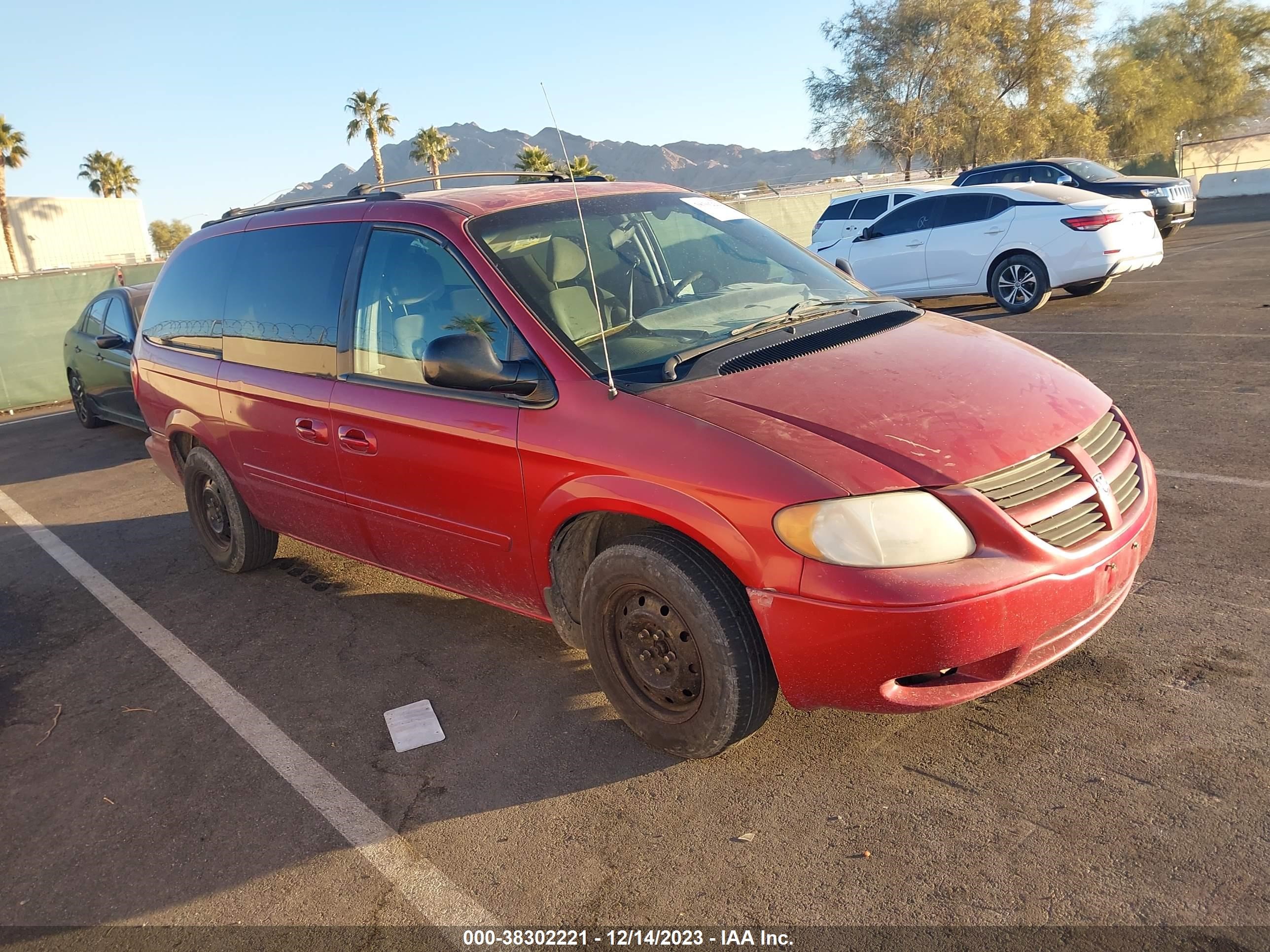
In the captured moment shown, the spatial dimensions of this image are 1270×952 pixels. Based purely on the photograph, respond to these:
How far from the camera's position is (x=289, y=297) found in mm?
4543

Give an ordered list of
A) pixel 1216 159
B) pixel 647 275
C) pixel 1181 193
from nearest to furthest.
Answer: pixel 647 275 → pixel 1181 193 → pixel 1216 159

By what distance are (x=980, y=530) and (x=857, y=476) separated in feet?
1.24

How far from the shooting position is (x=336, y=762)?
3527 mm

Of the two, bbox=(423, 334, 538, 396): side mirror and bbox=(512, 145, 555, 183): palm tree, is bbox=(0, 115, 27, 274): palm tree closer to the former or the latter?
bbox=(512, 145, 555, 183): palm tree

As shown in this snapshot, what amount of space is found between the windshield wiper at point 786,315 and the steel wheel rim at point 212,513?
11.0ft

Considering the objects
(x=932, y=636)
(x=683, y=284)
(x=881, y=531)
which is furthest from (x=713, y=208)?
(x=932, y=636)

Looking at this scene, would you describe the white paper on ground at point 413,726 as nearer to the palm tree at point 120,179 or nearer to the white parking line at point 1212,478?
the white parking line at point 1212,478

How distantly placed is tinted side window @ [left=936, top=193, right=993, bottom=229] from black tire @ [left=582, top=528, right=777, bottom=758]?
10.6 m

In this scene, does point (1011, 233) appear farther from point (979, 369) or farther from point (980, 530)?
point (980, 530)

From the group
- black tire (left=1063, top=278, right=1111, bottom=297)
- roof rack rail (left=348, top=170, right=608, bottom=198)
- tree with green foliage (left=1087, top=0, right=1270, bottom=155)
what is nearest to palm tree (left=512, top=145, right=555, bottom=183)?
tree with green foliage (left=1087, top=0, right=1270, bottom=155)

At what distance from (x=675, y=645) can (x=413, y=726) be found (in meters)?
1.23

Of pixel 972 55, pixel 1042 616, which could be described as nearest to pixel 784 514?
pixel 1042 616

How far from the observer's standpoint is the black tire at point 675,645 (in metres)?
2.92

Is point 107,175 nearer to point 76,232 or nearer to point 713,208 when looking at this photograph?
point 76,232
